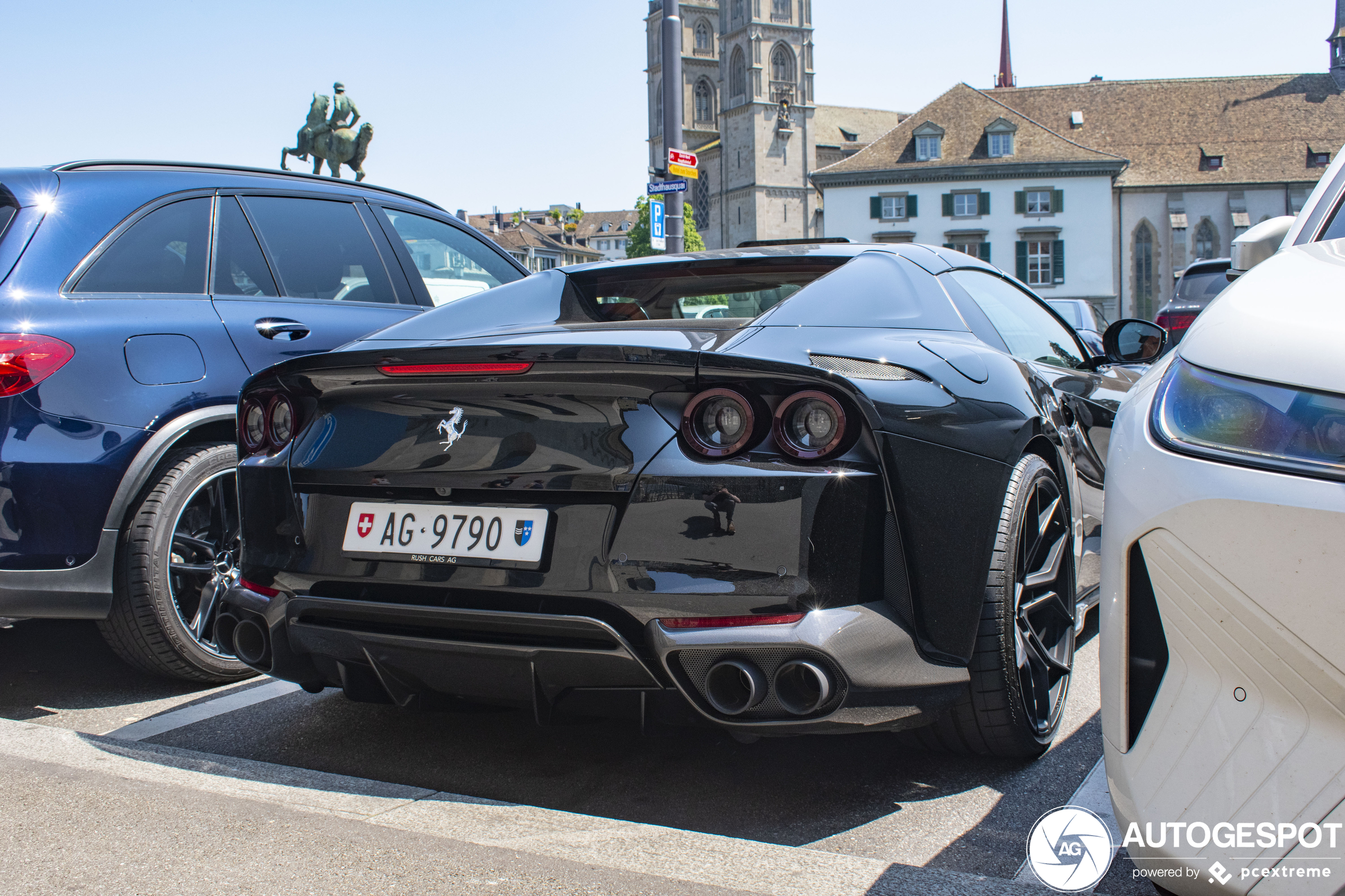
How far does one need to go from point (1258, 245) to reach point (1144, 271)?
6684 cm

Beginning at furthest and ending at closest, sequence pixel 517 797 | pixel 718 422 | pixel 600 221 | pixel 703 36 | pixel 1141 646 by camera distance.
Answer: pixel 600 221
pixel 703 36
pixel 517 797
pixel 718 422
pixel 1141 646

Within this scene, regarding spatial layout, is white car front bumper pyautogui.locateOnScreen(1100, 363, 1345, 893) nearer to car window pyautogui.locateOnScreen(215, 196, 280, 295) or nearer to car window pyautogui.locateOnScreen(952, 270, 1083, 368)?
car window pyautogui.locateOnScreen(952, 270, 1083, 368)

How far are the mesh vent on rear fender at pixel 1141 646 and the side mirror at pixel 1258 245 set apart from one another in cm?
160

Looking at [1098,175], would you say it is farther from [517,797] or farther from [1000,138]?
[517,797]

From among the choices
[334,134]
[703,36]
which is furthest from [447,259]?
[703,36]

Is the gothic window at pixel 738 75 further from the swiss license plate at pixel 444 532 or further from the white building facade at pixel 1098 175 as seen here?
the swiss license plate at pixel 444 532

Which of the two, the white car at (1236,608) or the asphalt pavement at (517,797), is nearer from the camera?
the white car at (1236,608)

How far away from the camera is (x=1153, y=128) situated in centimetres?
6638

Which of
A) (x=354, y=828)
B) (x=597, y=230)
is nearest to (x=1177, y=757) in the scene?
(x=354, y=828)

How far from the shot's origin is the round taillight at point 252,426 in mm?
2939

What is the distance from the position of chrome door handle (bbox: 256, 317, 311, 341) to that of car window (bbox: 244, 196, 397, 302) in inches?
10.3

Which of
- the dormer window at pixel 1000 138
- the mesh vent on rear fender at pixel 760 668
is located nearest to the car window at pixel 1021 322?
the mesh vent on rear fender at pixel 760 668

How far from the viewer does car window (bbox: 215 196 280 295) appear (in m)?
4.04

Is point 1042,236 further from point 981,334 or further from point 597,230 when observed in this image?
point 597,230
